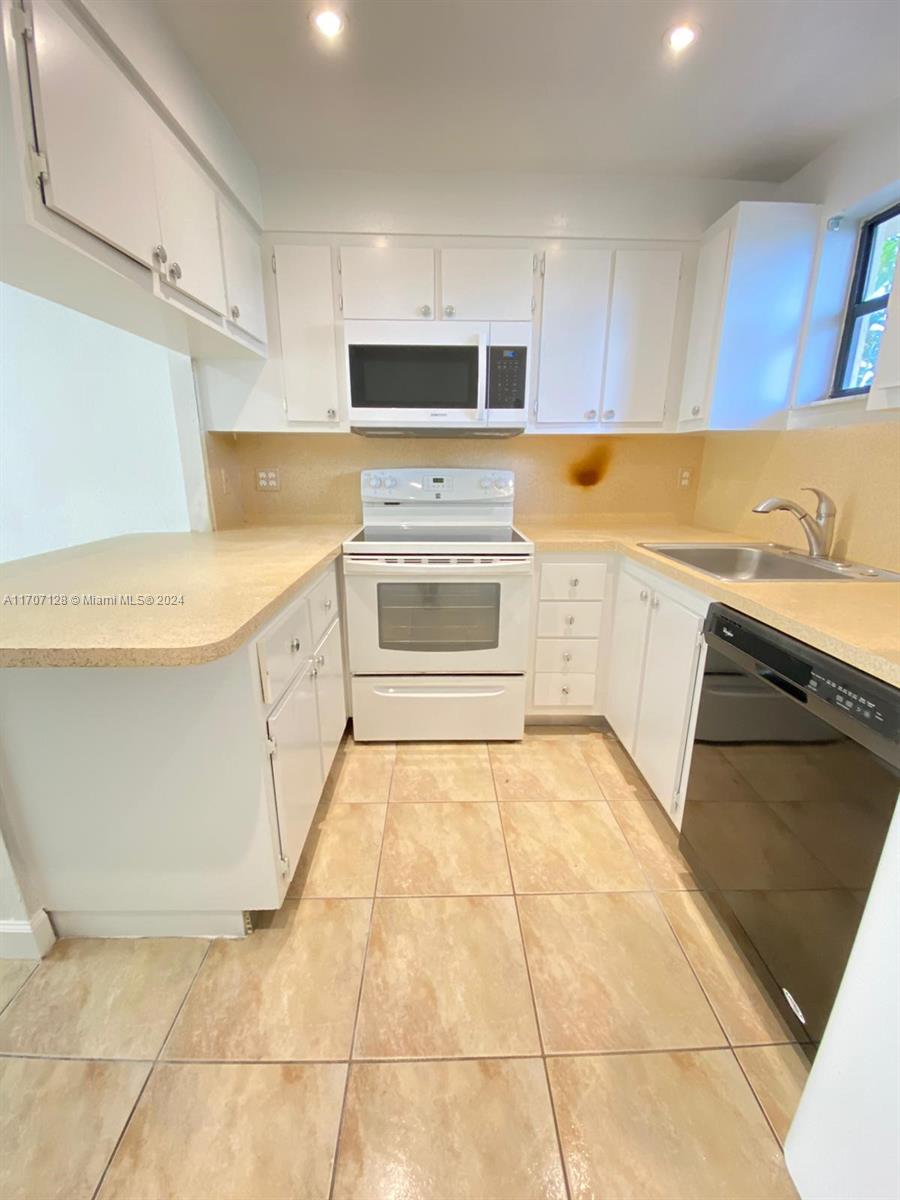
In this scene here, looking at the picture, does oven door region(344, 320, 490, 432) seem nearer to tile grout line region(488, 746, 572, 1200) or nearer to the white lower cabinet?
the white lower cabinet

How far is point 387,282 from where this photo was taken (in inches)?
81.2

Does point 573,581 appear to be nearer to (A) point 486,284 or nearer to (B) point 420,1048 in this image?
(A) point 486,284

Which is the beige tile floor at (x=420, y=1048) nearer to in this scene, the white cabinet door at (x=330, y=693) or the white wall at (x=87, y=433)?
the white cabinet door at (x=330, y=693)

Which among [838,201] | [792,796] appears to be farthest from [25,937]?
[838,201]

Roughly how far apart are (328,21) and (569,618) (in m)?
2.06

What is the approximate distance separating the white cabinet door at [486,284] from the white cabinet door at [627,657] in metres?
1.30

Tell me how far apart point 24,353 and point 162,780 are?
81.9 inches

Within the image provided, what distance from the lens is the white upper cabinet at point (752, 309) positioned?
186 cm

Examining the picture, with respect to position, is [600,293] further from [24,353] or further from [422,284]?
[24,353]

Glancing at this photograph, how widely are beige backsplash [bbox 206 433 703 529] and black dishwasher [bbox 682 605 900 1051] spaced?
139cm

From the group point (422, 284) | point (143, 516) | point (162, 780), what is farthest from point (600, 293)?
point (162, 780)

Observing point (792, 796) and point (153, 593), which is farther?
point (153, 593)

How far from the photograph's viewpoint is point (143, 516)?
2.22 meters

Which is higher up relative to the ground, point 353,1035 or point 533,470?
point 533,470
